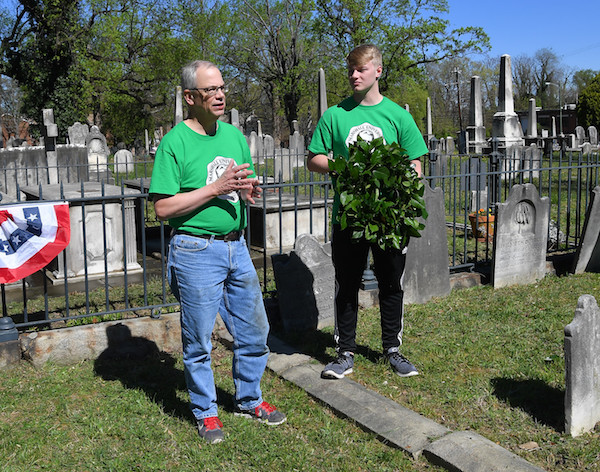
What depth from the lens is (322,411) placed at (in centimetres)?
362

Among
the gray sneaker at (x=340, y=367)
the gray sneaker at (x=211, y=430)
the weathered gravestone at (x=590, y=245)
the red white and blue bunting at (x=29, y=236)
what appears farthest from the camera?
the weathered gravestone at (x=590, y=245)

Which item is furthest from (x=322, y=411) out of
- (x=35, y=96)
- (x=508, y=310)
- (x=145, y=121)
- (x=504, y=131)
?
(x=145, y=121)

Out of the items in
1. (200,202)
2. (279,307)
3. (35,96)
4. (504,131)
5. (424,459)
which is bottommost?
(424,459)

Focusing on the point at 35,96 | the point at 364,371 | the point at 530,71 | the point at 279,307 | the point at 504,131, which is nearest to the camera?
the point at 364,371

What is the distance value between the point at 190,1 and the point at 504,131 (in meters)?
33.4

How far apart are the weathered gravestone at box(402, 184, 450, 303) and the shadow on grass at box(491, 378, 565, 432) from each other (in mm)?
1754

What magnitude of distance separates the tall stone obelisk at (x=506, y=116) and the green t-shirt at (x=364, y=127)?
1489 cm

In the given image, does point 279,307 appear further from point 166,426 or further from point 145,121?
point 145,121

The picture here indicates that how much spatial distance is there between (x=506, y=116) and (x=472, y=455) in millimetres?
16283

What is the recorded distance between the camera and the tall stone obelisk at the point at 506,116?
1792 cm

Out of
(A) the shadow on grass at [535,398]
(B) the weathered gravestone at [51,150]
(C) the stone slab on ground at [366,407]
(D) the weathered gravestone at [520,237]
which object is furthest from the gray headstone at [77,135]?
(A) the shadow on grass at [535,398]

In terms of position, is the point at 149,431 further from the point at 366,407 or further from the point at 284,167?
the point at 284,167

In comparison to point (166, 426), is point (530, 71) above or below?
above

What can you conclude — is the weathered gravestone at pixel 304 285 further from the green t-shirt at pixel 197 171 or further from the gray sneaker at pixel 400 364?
the green t-shirt at pixel 197 171
